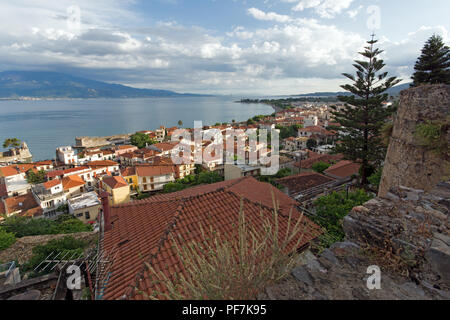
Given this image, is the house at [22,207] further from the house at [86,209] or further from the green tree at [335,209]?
the green tree at [335,209]

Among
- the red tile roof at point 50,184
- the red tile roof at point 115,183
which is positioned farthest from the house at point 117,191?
the red tile roof at point 50,184

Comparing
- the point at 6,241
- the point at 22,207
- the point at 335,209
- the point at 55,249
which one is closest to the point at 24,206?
the point at 22,207

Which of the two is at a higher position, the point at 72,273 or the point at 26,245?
the point at 72,273

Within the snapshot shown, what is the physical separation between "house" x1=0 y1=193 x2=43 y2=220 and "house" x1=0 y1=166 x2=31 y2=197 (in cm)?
378

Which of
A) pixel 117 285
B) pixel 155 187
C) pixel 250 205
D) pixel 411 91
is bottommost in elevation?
pixel 155 187

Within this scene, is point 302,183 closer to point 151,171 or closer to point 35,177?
point 151,171

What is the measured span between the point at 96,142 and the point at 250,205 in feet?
200

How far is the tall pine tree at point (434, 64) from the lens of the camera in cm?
1253

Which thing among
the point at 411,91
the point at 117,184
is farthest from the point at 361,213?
the point at 117,184

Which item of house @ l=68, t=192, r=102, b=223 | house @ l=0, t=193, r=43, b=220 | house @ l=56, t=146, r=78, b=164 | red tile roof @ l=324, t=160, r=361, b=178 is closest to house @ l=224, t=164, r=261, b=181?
red tile roof @ l=324, t=160, r=361, b=178

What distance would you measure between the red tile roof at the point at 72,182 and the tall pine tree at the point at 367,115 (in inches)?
1069

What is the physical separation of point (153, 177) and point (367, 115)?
2339cm
